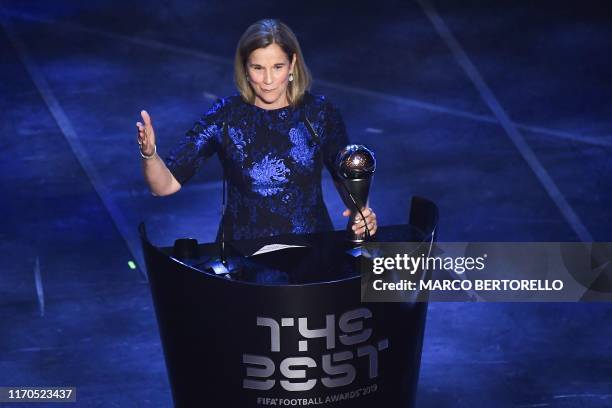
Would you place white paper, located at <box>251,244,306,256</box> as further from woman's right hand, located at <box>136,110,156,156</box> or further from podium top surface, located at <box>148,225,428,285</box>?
woman's right hand, located at <box>136,110,156,156</box>

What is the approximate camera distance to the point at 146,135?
4.17 metres

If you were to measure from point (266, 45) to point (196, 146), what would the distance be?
51 centimetres

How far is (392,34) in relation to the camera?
415 inches

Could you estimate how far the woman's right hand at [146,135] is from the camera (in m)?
4.14

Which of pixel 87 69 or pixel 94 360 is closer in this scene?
pixel 94 360

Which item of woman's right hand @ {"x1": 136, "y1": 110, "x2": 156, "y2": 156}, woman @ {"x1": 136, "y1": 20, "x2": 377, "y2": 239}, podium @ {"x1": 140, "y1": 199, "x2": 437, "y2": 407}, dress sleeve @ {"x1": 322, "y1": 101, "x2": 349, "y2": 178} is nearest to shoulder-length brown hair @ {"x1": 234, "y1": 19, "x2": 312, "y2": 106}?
woman @ {"x1": 136, "y1": 20, "x2": 377, "y2": 239}

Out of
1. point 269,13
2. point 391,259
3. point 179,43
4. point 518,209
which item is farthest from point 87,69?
point 391,259

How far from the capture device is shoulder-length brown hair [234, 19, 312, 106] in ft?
14.0

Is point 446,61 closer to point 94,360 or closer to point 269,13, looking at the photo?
point 269,13

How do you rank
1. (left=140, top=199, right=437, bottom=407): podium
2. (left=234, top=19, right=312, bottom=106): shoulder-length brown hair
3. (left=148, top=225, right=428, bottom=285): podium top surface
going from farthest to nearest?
(left=234, top=19, right=312, bottom=106): shoulder-length brown hair < (left=148, top=225, right=428, bottom=285): podium top surface < (left=140, top=199, right=437, bottom=407): podium

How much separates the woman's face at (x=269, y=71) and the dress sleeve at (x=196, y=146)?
202mm

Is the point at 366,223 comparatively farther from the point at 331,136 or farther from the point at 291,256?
the point at 331,136

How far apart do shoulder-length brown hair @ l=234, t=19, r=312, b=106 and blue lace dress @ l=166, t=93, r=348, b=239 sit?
6cm

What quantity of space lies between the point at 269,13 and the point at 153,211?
11.7ft
